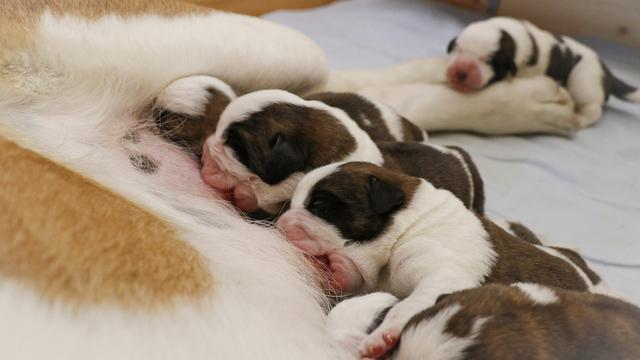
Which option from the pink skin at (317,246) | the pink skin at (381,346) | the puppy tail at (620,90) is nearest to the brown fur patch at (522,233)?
the pink skin at (317,246)

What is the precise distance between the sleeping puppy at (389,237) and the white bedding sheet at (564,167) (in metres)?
0.47

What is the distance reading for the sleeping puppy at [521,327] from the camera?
2.97 ft

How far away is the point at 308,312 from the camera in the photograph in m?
1.14

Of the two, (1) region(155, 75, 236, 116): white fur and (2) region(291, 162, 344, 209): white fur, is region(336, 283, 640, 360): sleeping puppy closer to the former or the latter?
(2) region(291, 162, 344, 209): white fur

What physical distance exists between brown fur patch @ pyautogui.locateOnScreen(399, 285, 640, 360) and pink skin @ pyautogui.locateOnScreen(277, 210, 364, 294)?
313 mm

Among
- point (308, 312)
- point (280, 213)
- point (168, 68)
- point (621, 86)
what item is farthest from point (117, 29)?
point (621, 86)

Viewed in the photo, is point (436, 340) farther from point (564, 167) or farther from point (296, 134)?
point (564, 167)

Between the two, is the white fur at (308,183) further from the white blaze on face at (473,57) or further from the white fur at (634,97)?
the white fur at (634,97)

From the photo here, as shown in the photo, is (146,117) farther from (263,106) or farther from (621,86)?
(621,86)

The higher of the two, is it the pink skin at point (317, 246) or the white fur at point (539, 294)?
the white fur at point (539, 294)

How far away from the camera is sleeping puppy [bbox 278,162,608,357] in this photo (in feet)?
4.15

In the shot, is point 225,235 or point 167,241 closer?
point 167,241

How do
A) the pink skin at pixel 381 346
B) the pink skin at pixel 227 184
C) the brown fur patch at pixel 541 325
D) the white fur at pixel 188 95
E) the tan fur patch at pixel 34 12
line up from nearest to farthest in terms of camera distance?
the brown fur patch at pixel 541 325, the pink skin at pixel 381 346, the tan fur patch at pixel 34 12, the pink skin at pixel 227 184, the white fur at pixel 188 95

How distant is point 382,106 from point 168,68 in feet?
1.86
